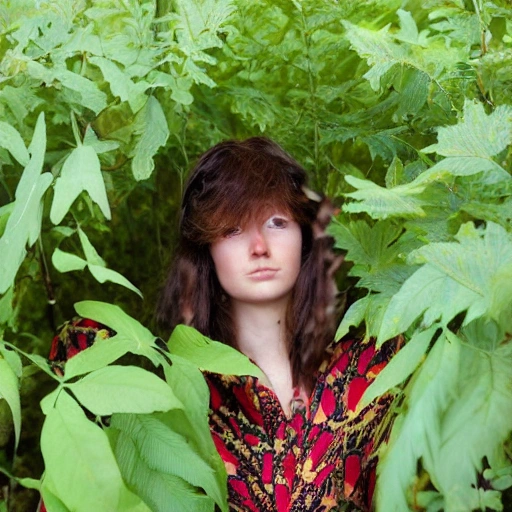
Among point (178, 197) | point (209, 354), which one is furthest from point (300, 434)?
point (178, 197)

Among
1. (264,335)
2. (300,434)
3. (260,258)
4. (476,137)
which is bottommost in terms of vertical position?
(300,434)

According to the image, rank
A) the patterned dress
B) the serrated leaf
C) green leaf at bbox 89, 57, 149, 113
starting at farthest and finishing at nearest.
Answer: the patterned dress
green leaf at bbox 89, 57, 149, 113
the serrated leaf

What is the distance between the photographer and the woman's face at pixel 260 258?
2.81 feet

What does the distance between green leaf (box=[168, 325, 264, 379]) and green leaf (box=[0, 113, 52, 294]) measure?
0.45 ft

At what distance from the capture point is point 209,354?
58cm

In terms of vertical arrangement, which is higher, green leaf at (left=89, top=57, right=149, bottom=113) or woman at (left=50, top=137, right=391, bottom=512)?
green leaf at (left=89, top=57, right=149, bottom=113)

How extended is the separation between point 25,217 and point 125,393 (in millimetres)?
168

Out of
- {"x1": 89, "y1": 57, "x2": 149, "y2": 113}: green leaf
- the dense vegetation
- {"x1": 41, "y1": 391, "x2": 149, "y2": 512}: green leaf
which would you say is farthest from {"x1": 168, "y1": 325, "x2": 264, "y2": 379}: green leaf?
{"x1": 89, "y1": 57, "x2": 149, "y2": 113}: green leaf

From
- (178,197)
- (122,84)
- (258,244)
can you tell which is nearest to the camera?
(122,84)

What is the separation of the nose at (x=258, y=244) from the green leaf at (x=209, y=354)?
26 centimetres

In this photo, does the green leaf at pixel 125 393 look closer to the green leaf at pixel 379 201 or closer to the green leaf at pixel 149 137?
the green leaf at pixel 379 201

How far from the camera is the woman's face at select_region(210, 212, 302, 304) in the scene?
86cm

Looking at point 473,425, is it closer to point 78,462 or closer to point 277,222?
point 78,462

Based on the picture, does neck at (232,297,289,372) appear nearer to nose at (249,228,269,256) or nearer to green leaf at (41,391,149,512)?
nose at (249,228,269,256)
